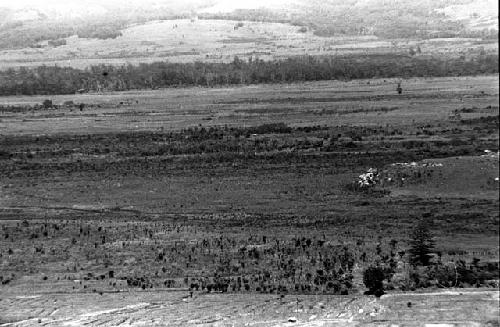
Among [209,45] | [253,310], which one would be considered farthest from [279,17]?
[253,310]

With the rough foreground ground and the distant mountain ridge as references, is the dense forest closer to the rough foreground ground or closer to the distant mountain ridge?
the distant mountain ridge

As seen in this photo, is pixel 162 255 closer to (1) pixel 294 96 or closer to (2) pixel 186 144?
(2) pixel 186 144

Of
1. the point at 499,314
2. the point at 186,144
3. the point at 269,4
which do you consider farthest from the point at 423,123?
the point at 269,4

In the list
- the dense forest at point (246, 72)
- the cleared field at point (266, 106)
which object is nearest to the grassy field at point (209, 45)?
the dense forest at point (246, 72)

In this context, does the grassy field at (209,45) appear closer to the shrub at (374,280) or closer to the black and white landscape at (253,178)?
the black and white landscape at (253,178)

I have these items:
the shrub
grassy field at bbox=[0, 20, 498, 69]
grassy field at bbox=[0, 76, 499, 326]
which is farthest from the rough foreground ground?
grassy field at bbox=[0, 20, 498, 69]

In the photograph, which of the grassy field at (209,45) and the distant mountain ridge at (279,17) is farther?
the grassy field at (209,45)
